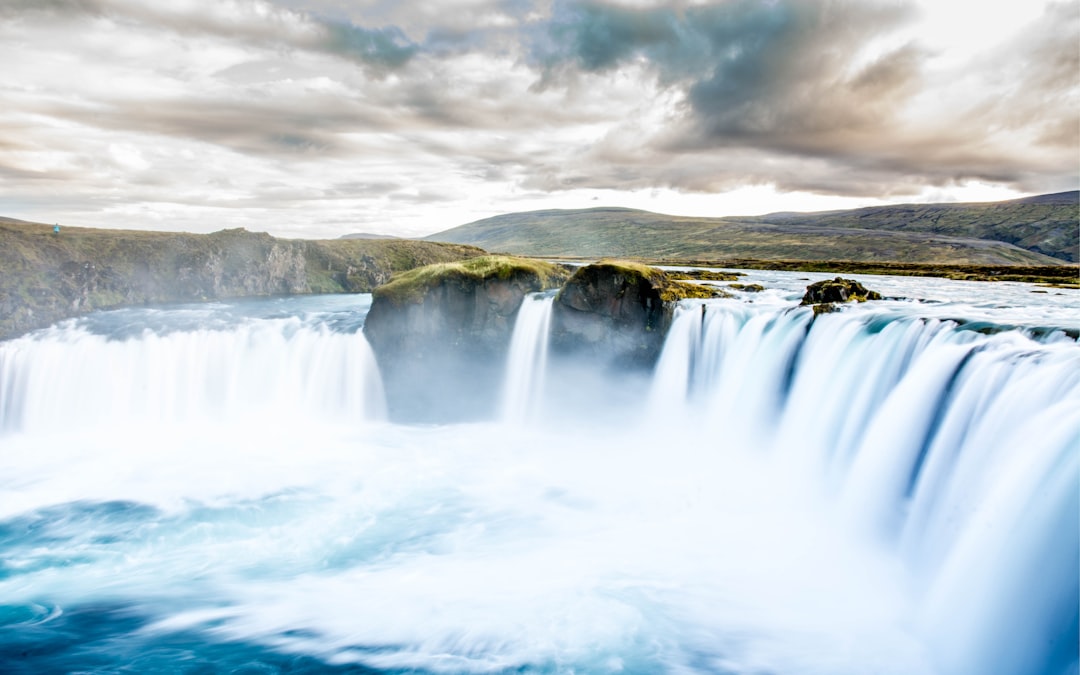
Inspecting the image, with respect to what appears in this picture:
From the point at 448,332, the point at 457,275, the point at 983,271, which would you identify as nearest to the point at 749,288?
the point at 457,275

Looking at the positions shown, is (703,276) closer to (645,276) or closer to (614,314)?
(645,276)

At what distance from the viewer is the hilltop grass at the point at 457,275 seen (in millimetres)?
24219

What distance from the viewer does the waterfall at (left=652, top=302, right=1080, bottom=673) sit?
308 inches

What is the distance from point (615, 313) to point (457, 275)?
6803 mm

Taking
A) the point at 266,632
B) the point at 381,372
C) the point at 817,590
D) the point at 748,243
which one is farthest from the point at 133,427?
the point at 748,243

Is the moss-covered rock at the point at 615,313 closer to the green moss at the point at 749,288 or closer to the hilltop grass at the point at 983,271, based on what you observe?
the green moss at the point at 749,288

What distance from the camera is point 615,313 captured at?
2244 centimetres

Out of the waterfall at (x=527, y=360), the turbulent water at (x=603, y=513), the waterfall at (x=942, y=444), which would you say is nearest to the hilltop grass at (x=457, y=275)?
the waterfall at (x=527, y=360)

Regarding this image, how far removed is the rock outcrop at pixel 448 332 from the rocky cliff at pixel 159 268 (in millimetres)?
20036

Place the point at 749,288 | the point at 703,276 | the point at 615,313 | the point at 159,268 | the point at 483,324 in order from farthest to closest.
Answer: the point at 159,268 < the point at 703,276 < the point at 749,288 < the point at 483,324 < the point at 615,313

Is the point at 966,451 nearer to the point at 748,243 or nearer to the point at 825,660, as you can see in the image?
the point at 825,660

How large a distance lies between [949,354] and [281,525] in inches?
664

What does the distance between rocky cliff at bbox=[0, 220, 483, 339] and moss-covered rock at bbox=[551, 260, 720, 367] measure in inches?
1108

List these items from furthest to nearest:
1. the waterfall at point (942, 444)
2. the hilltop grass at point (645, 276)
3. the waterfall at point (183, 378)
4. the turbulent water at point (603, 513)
Result: 1. the waterfall at point (183, 378)
2. the hilltop grass at point (645, 276)
3. the turbulent water at point (603, 513)
4. the waterfall at point (942, 444)
